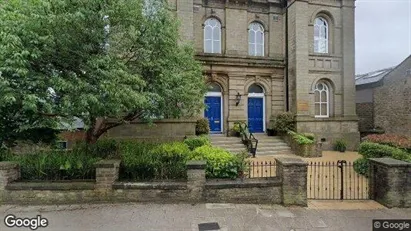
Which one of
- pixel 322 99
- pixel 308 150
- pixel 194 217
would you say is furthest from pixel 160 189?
pixel 322 99

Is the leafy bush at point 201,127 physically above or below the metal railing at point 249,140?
above

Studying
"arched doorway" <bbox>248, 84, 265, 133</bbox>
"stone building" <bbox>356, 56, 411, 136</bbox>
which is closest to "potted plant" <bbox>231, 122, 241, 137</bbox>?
"arched doorway" <bbox>248, 84, 265, 133</bbox>

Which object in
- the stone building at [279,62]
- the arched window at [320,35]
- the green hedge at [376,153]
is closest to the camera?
the green hedge at [376,153]

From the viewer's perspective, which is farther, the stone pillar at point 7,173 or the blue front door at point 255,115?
the blue front door at point 255,115

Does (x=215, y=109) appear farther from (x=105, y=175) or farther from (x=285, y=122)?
(x=105, y=175)

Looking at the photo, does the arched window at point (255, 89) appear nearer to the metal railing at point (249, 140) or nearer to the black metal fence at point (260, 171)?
the metal railing at point (249, 140)

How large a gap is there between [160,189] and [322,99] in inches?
541

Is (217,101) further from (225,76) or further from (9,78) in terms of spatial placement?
(9,78)

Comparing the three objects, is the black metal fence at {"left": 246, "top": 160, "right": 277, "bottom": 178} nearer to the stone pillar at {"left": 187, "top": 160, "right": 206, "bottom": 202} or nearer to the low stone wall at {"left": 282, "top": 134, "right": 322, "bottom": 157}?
the stone pillar at {"left": 187, "top": 160, "right": 206, "bottom": 202}

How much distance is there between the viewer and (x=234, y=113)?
631 inches

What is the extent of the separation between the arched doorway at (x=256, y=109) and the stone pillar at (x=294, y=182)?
10.3m

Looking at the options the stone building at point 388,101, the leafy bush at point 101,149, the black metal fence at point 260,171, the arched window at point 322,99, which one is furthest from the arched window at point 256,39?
the leafy bush at point 101,149

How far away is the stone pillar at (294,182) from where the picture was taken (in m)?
6.29

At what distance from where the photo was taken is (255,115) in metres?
16.7
